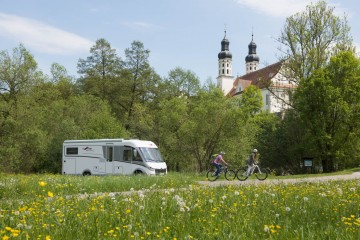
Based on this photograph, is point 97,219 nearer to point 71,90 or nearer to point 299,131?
point 299,131

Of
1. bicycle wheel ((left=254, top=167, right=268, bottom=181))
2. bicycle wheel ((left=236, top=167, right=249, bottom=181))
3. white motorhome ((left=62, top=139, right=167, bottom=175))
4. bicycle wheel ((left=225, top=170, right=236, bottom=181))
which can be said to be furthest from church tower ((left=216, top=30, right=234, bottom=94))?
bicycle wheel ((left=254, top=167, right=268, bottom=181))

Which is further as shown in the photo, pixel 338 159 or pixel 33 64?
pixel 33 64

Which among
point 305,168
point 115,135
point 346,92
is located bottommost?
point 305,168

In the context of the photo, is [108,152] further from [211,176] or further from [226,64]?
[226,64]

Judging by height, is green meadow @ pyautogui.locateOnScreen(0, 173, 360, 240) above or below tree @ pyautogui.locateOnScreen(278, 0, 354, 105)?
below

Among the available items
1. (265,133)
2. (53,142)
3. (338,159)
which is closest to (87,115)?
(53,142)

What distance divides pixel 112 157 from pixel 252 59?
319ft

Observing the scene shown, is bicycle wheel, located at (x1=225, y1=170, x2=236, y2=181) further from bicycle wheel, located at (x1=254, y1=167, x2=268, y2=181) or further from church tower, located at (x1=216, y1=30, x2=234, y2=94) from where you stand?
church tower, located at (x1=216, y1=30, x2=234, y2=94)

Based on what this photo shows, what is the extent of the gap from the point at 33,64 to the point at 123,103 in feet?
36.9

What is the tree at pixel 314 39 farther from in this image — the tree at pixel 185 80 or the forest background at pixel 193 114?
the tree at pixel 185 80

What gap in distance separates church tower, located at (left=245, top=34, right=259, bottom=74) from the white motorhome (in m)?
94.7

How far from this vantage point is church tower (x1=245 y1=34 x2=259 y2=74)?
394 ft

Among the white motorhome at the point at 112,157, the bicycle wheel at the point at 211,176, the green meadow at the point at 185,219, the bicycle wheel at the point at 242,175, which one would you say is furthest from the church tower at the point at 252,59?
the green meadow at the point at 185,219

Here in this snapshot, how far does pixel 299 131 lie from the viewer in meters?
39.3
